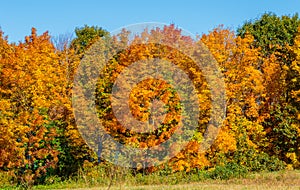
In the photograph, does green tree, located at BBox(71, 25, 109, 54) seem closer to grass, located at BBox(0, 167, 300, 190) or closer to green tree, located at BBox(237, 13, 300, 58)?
green tree, located at BBox(237, 13, 300, 58)

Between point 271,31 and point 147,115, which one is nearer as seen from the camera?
point 147,115

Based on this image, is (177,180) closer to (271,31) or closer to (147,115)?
(147,115)

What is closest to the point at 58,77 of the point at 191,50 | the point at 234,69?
the point at 191,50

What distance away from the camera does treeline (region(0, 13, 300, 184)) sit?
29125mm

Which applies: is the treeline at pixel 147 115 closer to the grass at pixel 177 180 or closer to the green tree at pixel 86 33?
the grass at pixel 177 180

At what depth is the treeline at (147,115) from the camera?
95.6ft

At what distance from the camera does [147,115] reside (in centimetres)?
2823

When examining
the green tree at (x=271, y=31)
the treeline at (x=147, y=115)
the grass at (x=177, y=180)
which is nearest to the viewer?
the grass at (x=177, y=180)

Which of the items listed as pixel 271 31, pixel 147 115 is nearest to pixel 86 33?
pixel 271 31

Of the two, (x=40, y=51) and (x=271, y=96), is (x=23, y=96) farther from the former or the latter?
(x=271, y=96)

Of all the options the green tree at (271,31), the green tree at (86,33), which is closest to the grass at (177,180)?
the green tree at (271,31)

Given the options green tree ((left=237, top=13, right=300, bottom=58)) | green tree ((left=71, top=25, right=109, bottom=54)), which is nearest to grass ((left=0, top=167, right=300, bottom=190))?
green tree ((left=237, top=13, right=300, bottom=58))

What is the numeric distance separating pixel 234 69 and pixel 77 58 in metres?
13.6

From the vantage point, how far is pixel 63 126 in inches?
1309
